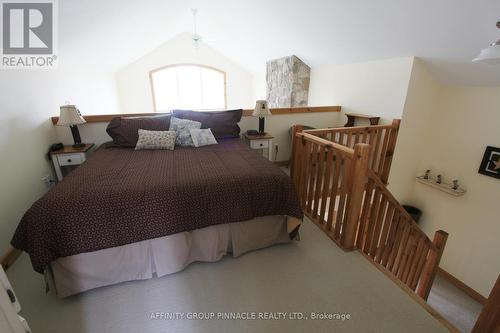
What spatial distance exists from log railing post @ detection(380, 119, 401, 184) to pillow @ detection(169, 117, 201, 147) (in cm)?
233

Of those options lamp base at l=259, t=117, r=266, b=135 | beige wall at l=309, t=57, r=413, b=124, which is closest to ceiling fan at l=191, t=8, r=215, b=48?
lamp base at l=259, t=117, r=266, b=135

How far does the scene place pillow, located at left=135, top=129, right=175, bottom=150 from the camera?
7.86 feet

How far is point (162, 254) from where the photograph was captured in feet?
5.33

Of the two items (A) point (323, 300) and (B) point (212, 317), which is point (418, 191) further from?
(B) point (212, 317)

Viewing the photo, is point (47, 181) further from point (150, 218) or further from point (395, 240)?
point (395, 240)

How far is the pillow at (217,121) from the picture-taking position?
277cm

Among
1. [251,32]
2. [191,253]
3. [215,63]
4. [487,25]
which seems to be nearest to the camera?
[191,253]

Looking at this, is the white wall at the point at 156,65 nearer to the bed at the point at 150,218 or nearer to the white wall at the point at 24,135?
the white wall at the point at 24,135

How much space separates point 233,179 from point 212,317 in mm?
861

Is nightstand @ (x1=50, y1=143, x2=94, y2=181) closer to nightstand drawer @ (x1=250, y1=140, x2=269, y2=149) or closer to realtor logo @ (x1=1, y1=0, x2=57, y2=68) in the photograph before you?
realtor logo @ (x1=1, y1=0, x2=57, y2=68)

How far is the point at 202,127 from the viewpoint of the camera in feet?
9.01

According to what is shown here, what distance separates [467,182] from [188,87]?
585 centimetres

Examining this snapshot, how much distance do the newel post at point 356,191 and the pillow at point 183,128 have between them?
5.26 ft

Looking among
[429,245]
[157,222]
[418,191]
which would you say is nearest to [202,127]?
[157,222]
